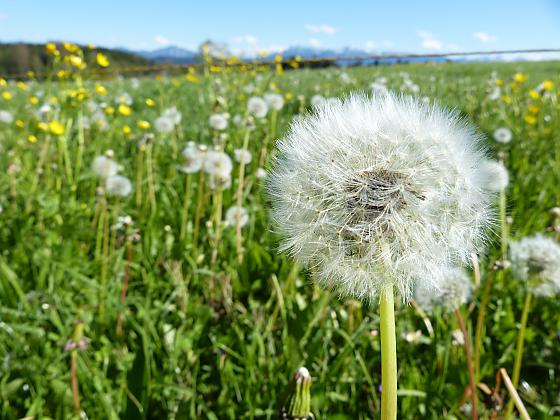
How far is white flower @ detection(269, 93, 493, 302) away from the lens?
0.77 meters

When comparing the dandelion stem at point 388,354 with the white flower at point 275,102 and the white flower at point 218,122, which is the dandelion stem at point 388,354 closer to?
the white flower at point 218,122

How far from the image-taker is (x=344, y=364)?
5.20ft

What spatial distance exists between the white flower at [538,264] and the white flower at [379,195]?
71cm

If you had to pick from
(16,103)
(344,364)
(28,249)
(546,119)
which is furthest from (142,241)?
(16,103)

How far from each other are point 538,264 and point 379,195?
35.6 inches

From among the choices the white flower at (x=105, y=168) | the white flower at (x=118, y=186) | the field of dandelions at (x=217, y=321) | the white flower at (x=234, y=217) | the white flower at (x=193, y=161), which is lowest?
the field of dandelions at (x=217, y=321)

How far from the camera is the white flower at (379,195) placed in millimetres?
768

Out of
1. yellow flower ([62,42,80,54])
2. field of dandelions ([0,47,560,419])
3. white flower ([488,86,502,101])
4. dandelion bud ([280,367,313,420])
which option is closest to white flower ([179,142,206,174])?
field of dandelions ([0,47,560,419])

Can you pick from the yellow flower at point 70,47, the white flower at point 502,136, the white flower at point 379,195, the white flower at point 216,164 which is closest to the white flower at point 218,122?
the white flower at point 216,164

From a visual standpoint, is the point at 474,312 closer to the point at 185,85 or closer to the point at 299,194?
the point at 299,194

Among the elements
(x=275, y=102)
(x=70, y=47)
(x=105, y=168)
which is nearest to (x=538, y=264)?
(x=105, y=168)

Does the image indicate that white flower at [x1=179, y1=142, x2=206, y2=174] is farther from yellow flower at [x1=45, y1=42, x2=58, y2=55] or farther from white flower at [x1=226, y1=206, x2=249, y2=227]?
yellow flower at [x1=45, y1=42, x2=58, y2=55]

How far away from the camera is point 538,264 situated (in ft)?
4.81

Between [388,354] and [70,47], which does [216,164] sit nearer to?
[70,47]
